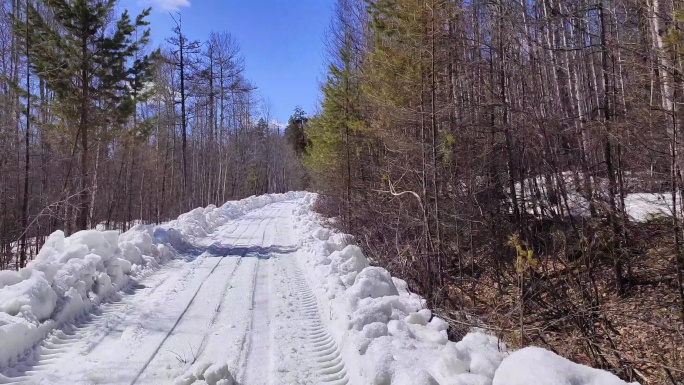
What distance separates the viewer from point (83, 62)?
42.5 feet

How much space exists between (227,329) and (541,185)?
7203 millimetres

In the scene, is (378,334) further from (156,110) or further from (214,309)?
(156,110)

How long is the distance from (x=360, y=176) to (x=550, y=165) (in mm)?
8452

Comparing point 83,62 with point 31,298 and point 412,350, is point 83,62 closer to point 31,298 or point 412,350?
point 31,298

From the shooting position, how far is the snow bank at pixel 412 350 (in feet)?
10.5

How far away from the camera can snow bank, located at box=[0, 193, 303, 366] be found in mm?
4807

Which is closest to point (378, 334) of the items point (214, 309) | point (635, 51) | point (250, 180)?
point (214, 309)

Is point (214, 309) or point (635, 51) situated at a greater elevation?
point (635, 51)

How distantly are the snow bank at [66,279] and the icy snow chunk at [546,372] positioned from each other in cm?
254

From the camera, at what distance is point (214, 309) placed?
6.51 m

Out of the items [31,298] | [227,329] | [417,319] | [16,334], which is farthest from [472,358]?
[31,298]

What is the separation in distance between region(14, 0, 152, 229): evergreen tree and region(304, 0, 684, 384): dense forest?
7.59 meters

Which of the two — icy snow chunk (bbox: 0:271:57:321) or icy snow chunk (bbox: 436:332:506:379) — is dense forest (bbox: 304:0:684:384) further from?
icy snow chunk (bbox: 0:271:57:321)

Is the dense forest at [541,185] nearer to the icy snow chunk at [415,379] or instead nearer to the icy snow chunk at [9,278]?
the icy snow chunk at [415,379]
